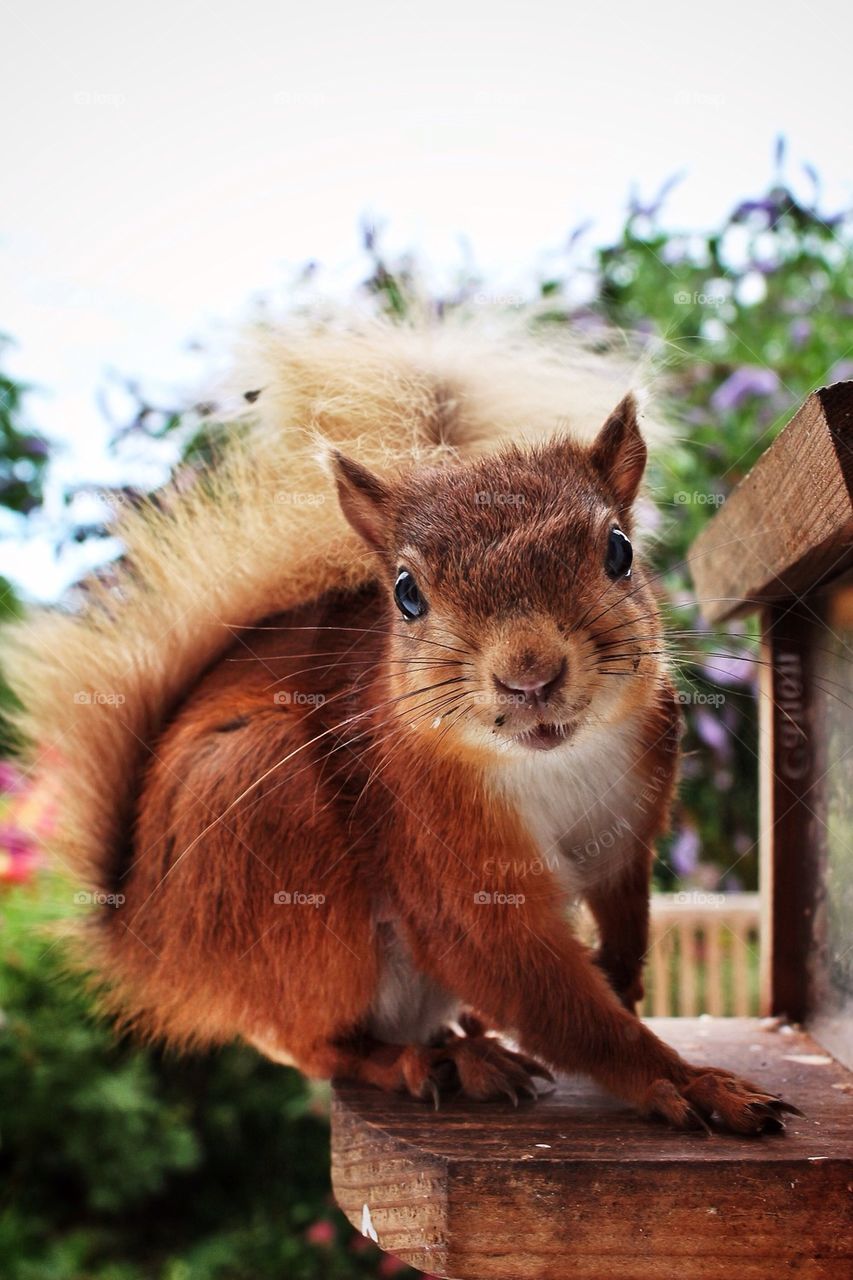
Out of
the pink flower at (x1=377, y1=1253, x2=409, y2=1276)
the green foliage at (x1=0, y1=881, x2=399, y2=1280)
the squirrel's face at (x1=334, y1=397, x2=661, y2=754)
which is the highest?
the squirrel's face at (x1=334, y1=397, x2=661, y2=754)

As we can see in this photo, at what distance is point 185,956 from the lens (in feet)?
4.13

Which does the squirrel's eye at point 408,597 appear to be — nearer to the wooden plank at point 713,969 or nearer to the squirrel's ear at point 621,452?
the squirrel's ear at point 621,452

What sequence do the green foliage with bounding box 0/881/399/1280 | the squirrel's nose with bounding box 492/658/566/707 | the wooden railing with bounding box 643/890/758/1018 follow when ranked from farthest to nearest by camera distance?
1. the green foliage with bounding box 0/881/399/1280
2. the wooden railing with bounding box 643/890/758/1018
3. the squirrel's nose with bounding box 492/658/566/707

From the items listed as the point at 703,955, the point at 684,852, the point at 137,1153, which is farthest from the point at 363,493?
the point at 137,1153

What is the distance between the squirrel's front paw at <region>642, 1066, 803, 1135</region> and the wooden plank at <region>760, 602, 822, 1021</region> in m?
A: 0.38

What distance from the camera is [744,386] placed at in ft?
7.19

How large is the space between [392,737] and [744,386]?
1.37 metres

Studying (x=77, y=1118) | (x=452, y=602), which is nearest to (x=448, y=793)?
(x=452, y=602)

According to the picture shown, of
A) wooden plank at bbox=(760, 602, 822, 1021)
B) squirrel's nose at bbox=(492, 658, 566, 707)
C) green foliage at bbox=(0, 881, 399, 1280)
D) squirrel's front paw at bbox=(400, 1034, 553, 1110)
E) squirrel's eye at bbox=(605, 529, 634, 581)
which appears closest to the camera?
squirrel's nose at bbox=(492, 658, 566, 707)

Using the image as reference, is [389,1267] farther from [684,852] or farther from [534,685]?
[534,685]

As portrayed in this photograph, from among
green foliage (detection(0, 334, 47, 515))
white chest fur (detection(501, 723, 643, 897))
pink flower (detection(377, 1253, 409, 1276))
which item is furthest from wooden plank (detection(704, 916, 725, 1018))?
green foliage (detection(0, 334, 47, 515))

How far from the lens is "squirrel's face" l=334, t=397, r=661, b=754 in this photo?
0.92 meters

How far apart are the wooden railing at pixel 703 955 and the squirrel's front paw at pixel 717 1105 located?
1.82 ft

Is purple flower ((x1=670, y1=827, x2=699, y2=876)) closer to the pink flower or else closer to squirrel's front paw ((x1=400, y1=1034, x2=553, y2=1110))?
squirrel's front paw ((x1=400, y1=1034, x2=553, y2=1110))
